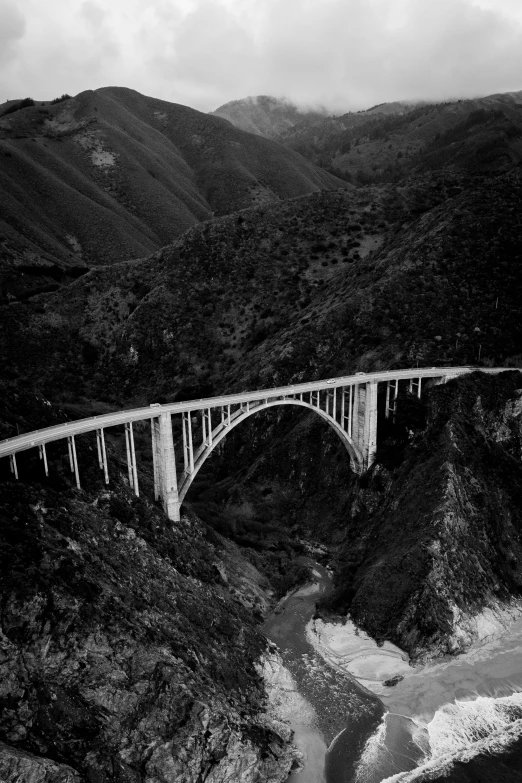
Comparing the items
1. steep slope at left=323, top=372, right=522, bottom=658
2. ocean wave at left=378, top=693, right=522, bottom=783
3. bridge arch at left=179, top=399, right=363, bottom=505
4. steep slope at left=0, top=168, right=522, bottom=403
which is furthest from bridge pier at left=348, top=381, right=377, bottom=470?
ocean wave at left=378, top=693, right=522, bottom=783

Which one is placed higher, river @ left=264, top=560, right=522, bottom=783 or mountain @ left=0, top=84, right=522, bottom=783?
mountain @ left=0, top=84, right=522, bottom=783

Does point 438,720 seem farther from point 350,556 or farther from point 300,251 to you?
point 300,251

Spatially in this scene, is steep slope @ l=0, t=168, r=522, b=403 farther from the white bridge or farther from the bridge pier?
the bridge pier

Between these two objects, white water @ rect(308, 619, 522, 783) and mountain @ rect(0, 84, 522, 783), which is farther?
white water @ rect(308, 619, 522, 783)

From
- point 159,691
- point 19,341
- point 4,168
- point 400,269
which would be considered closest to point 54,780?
point 159,691

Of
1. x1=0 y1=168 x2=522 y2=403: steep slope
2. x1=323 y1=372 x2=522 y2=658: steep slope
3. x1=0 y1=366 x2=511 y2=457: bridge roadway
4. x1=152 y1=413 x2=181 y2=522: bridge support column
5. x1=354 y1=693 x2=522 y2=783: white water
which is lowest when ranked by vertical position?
x1=354 y1=693 x2=522 y2=783: white water

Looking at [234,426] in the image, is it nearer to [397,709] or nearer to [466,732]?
[397,709]

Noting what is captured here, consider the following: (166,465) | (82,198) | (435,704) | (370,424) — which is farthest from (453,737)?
(82,198)

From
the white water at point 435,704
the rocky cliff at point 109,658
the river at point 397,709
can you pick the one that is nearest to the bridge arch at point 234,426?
the rocky cliff at point 109,658
